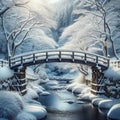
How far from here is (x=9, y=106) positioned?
24219mm

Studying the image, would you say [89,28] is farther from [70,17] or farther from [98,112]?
[98,112]

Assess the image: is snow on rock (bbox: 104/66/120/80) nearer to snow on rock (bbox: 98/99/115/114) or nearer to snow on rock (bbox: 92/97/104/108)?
snow on rock (bbox: 92/97/104/108)

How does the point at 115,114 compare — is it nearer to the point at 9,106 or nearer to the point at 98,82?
the point at 9,106

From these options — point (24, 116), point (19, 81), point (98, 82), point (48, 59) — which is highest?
point (48, 59)

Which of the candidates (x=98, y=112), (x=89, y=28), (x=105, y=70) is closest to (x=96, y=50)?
(x=89, y=28)

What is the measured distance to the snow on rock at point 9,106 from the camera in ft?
77.7

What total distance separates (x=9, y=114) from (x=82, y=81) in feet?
83.8

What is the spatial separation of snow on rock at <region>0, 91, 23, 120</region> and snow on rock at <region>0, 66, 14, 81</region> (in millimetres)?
4313

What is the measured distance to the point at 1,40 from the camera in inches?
2906

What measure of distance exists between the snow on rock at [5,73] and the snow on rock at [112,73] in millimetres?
9530

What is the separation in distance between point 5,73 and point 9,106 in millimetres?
7607

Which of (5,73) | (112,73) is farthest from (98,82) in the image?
(5,73)

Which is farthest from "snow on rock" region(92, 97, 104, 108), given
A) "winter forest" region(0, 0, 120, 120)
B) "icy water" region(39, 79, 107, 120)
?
"icy water" region(39, 79, 107, 120)

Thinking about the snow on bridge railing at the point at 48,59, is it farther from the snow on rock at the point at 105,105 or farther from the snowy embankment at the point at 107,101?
the snow on rock at the point at 105,105
